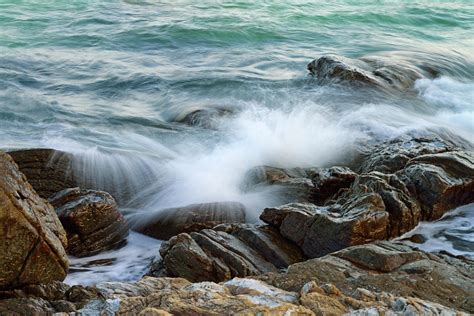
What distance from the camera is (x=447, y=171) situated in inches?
292

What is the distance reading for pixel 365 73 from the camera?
548 inches

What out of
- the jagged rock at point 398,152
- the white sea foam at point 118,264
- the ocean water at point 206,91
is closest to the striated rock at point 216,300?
the white sea foam at point 118,264

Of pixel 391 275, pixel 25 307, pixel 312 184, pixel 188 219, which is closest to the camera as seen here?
pixel 25 307

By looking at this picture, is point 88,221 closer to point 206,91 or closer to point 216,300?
point 216,300

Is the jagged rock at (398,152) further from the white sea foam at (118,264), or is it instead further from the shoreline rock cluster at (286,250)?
the white sea foam at (118,264)

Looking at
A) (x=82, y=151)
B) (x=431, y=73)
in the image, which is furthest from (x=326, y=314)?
(x=431, y=73)

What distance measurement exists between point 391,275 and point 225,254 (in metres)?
1.75

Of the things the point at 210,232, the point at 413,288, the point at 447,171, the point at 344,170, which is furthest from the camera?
the point at 344,170

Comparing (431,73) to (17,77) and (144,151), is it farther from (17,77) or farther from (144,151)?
(17,77)

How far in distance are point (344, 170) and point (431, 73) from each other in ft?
27.7

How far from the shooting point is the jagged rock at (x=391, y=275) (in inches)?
177

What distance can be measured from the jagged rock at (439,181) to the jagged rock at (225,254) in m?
2.02

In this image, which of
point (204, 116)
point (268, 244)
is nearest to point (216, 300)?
point (268, 244)

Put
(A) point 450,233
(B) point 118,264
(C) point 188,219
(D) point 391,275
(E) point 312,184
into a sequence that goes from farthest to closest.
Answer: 1. (E) point 312,184
2. (C) point 188,219
3. (A) point 450,233
4. (B) point 118,264
5. (D) point 391,275
